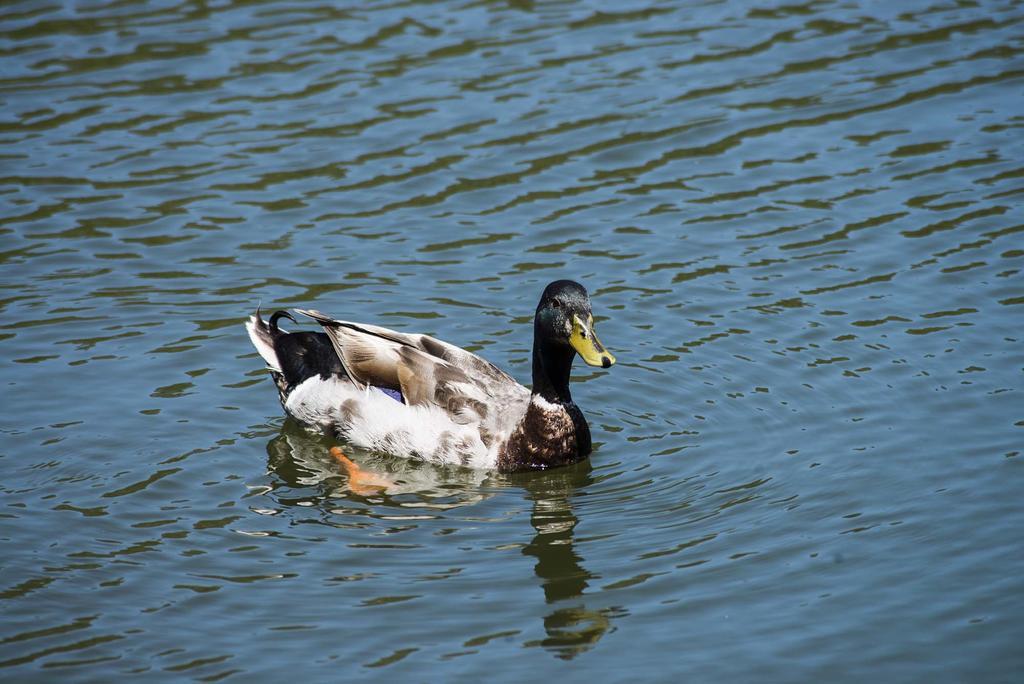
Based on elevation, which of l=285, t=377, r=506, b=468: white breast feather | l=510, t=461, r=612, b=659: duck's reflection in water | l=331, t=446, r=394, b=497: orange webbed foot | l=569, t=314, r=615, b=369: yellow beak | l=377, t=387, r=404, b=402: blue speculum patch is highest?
l=569, t=314, r=615, b=369: yellow beak

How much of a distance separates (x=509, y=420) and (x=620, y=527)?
148 cm

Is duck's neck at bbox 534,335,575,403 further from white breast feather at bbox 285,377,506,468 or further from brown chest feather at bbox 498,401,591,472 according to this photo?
white breast feather at bbox 285,377,506,468

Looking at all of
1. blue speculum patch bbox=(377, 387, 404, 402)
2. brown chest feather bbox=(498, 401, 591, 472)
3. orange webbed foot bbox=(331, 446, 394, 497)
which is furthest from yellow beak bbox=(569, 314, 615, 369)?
orange webbed foot bbox=(331, 446, 394, 497)

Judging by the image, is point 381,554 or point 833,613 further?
point 381,554

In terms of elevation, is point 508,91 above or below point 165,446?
above

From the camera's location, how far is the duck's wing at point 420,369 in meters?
9.72

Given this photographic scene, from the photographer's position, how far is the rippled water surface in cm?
751

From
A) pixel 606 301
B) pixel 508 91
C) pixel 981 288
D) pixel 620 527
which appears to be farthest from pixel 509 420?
pixel 508 91

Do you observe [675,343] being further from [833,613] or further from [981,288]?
[833,613]

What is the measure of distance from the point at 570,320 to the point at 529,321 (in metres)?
2.07

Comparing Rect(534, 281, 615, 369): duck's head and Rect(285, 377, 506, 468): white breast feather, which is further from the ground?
Rect(534, 281, 615, 369): duck's head

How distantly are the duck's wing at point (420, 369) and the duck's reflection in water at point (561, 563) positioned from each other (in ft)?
2.25

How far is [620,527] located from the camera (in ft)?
28.1

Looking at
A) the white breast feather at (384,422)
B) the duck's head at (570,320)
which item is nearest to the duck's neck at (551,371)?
the duck's head at (570,320)
